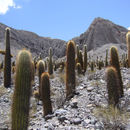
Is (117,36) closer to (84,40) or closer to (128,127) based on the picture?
(84,40)

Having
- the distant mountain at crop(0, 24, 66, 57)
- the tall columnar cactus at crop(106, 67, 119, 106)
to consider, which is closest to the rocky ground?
the tall columnar cactus at crop(106, 67, 119, 106)

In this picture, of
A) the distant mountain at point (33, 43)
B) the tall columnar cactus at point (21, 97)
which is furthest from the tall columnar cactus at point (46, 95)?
the distant mountain at point (33, 43)

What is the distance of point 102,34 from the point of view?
9725 cm

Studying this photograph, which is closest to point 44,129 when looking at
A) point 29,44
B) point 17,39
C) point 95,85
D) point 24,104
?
point 24,104

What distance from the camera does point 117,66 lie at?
7.25 meters

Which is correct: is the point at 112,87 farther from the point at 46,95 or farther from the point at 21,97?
the point at 21,97

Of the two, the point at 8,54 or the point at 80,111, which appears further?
the point at 8,54

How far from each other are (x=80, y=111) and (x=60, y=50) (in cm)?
9046

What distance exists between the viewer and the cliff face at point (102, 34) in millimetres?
94312

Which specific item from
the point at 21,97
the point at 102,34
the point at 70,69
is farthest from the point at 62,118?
the point at 102,34

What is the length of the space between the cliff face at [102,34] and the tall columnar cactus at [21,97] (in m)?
89.0

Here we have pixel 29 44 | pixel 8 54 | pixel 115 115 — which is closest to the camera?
pixel 115 115

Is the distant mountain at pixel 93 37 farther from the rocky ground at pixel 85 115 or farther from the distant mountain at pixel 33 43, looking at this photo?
the rocky ground at pixel 85 115

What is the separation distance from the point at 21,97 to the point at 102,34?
96482mm
